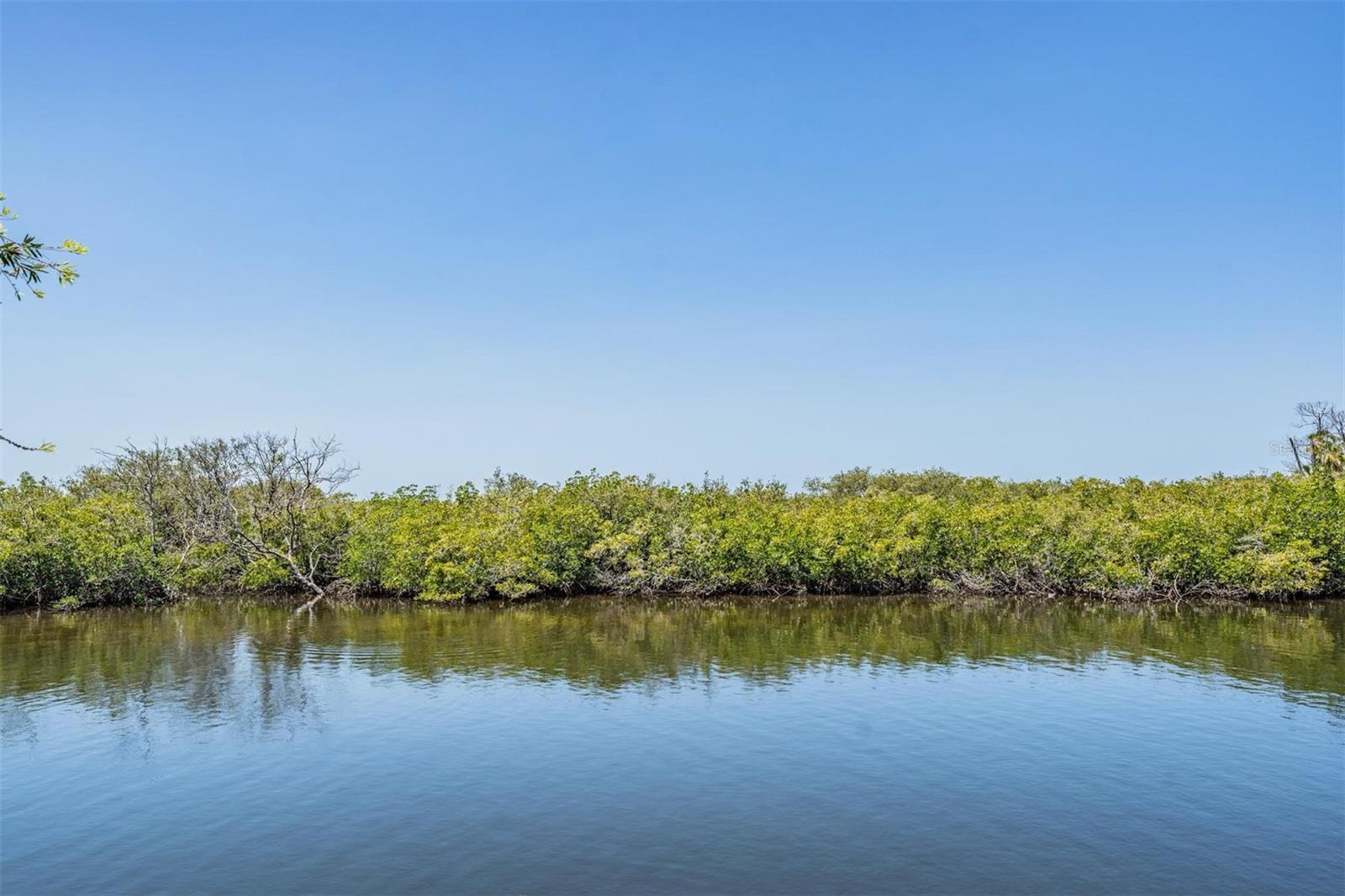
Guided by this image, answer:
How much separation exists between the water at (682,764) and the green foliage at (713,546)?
11.2 metres

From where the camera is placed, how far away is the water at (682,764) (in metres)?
19.5

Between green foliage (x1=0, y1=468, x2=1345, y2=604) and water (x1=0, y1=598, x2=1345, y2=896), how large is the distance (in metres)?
11.2

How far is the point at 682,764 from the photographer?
86.8 feet

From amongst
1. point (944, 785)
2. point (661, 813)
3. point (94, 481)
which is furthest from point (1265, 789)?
point (94, 481)

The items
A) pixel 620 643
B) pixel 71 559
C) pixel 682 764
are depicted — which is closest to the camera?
pixel 682 764

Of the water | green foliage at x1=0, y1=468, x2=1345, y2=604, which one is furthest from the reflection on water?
green foliage at x1=0, y1=468, x2=1345, y2=604

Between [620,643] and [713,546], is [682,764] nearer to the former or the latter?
[620,643]

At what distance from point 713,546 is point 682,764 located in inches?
1534

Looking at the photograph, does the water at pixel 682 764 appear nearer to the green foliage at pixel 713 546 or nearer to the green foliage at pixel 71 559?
the green foliage at pixel 713 546

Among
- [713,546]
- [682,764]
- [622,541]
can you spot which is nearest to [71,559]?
[622,541]

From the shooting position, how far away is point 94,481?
289ft

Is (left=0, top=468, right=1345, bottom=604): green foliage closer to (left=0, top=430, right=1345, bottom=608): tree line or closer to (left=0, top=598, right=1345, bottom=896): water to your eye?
(left=0, top=430, right=1345, bottom=608): tree line

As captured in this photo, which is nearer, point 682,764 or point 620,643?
point 682,764

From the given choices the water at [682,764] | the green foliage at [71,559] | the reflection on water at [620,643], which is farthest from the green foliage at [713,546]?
the water at [682,764]
